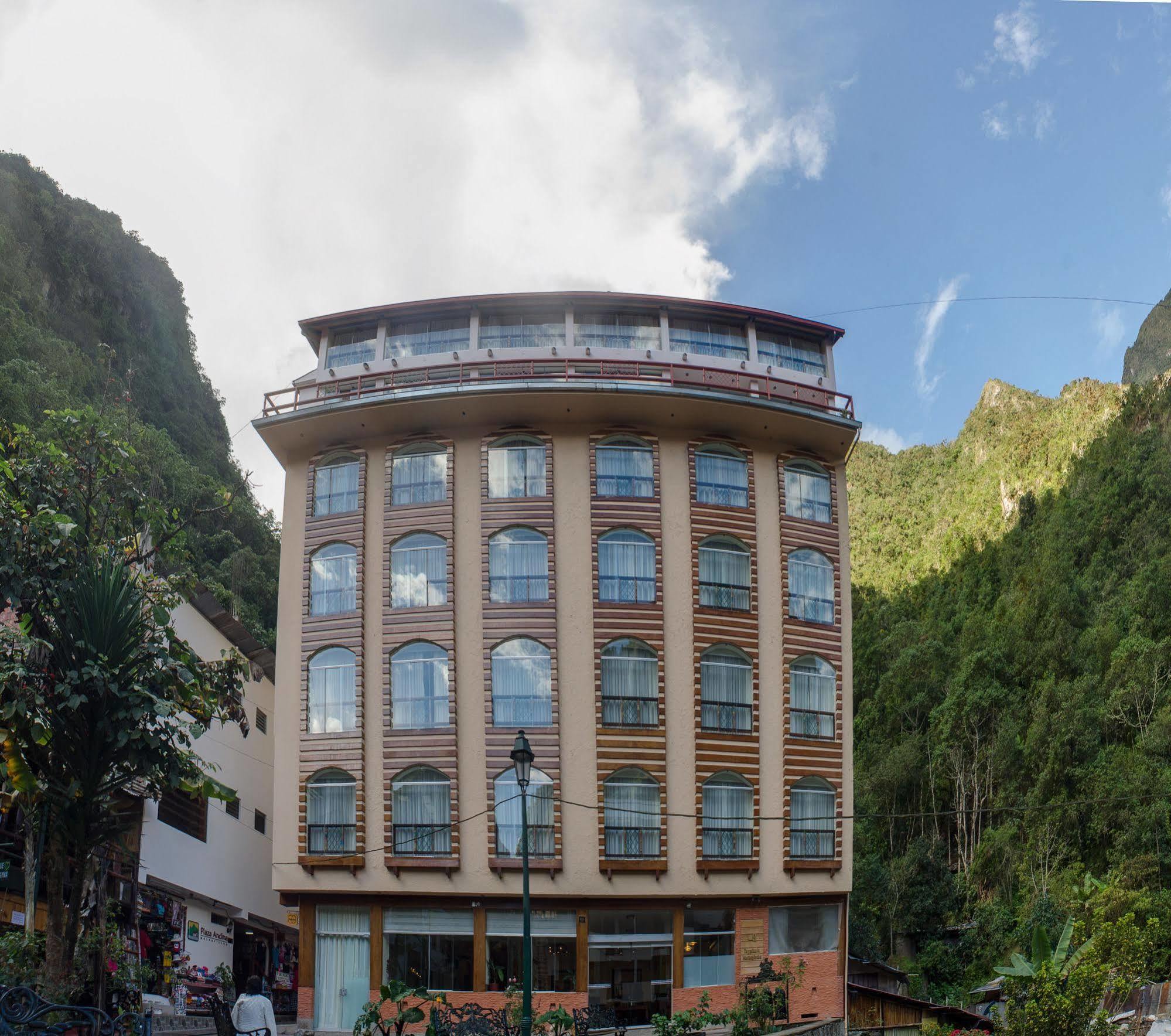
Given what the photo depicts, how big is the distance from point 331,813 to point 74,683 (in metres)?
14.4

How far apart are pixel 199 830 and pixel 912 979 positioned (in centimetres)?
2326

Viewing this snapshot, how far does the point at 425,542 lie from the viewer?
1097 inches

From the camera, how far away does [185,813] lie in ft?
99.1

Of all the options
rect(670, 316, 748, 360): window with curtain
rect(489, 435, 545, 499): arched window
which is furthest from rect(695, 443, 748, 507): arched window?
rect(489, 435, 545, 499): arched window

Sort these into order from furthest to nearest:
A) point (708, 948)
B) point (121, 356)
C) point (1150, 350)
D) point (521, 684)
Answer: point (1150, 350)
point (121, 356)
point (521, 684)
point (708, 948)

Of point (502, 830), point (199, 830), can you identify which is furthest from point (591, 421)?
point (199, 830)

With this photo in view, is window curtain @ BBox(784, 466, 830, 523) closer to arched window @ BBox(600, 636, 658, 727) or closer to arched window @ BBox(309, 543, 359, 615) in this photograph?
arched window @ BBox(600, 636, 658, 727)

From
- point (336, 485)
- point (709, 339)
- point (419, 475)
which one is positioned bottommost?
point (336, 485)

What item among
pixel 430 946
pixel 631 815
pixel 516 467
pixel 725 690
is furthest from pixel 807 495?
pixel 430 946

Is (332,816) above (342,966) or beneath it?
above

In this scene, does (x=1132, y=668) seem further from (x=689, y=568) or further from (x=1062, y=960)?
(x=689, y=568)

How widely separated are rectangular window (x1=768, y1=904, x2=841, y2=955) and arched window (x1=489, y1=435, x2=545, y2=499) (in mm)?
11638

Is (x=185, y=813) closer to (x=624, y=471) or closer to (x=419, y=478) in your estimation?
(x=419, y=478)

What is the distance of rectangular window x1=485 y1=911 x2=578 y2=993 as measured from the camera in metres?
25.5
